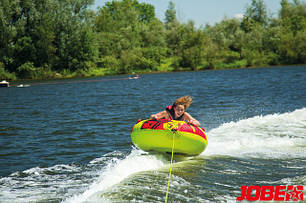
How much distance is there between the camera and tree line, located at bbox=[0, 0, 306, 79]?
4462cm

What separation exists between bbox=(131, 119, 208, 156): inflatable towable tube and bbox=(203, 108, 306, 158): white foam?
0.98 m

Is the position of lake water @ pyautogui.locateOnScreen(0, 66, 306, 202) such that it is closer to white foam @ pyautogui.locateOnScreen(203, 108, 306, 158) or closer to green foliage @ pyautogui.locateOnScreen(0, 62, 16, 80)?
white foam @ pyautogui.locateOnScreen(203, 108, 306, 158)

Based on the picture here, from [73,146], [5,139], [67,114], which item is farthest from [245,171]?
[67,114]

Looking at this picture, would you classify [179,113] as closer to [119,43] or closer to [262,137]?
[262,137]

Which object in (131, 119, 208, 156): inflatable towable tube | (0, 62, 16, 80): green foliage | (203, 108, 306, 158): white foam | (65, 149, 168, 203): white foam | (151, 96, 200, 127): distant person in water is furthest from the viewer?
(0, 62, 16, 80): green foliage

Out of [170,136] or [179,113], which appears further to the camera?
[179,113]

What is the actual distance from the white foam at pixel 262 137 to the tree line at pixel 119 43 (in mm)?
37762

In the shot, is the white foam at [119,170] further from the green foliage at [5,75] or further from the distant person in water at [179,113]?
the green foliage at [5,75]

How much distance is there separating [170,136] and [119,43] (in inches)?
2041

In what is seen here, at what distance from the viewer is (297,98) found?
54.7 ft

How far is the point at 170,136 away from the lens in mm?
6445

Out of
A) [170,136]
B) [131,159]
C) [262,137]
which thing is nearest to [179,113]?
[170,136]

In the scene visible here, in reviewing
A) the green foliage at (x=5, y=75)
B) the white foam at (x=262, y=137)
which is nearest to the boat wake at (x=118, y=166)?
the white foam at (x=262, y=137)

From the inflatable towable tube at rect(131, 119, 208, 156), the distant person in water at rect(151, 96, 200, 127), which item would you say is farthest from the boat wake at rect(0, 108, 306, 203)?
the distant person in water at rect(151, 96, 200, 127)
